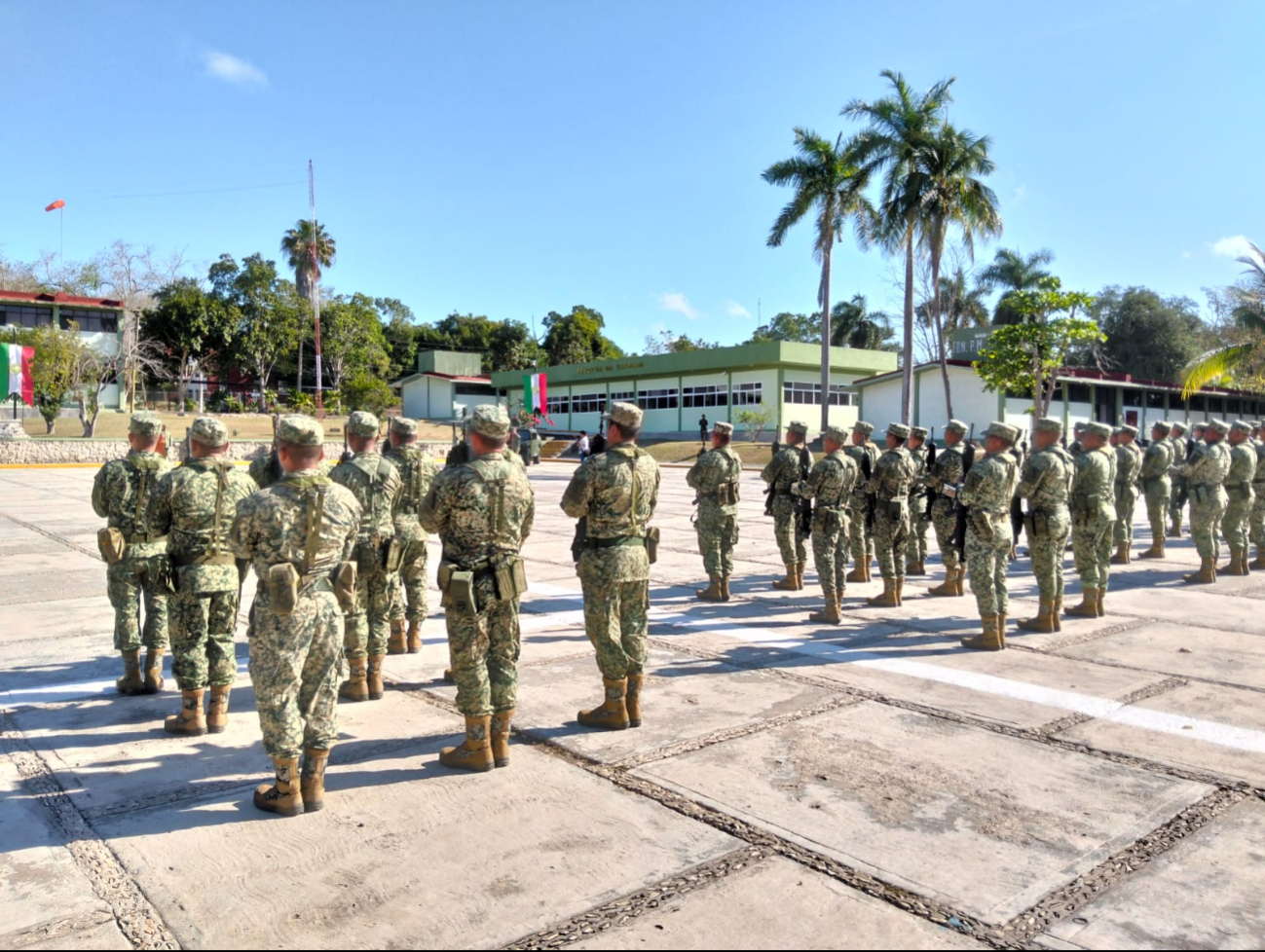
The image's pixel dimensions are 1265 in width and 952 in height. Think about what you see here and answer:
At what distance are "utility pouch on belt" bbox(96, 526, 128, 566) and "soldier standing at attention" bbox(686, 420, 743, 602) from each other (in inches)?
208

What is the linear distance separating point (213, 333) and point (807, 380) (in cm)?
3575

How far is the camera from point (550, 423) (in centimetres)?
6181

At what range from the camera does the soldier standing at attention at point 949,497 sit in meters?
9.42

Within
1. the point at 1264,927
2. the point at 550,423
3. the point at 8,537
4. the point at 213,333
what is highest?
the point at 213,333

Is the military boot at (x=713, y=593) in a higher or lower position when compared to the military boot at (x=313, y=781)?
higher

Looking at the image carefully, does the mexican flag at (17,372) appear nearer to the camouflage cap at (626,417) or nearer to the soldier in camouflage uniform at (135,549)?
the soldier in camouflage uniform at (135,549)

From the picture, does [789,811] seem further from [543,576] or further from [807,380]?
[807,380]

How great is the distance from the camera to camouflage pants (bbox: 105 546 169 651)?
5.74 m

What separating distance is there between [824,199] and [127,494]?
95.9 feet

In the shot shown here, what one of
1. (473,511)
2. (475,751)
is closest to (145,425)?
(473,511)

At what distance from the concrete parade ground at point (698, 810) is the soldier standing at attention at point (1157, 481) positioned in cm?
550

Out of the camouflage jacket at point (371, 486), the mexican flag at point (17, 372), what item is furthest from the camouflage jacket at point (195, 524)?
the mexican flag at point (17, 372)

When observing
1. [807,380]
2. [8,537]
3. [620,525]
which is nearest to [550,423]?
[807,380]

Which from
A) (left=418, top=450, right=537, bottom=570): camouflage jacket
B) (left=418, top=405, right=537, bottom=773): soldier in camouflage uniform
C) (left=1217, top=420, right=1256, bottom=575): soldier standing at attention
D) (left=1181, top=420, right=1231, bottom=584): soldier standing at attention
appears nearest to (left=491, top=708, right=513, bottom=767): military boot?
(left=418, top=405, right=537, bottom=773): soldier in camouflage uniform
